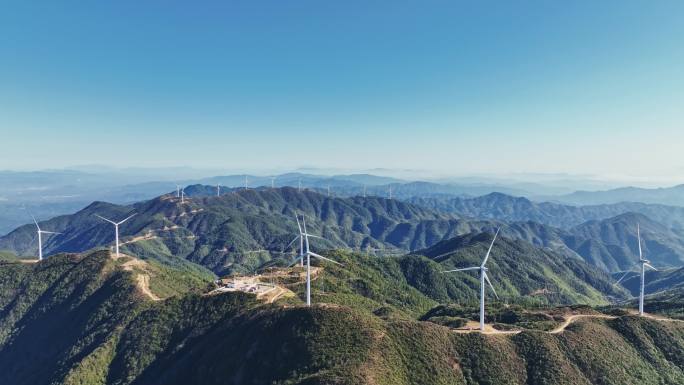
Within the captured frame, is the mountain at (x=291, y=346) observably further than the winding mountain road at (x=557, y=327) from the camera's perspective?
No

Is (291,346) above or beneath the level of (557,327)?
above

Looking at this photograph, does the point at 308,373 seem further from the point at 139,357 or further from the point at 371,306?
the point at 371,306

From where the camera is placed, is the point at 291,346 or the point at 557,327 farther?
the point at 557,327

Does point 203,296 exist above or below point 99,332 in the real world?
above

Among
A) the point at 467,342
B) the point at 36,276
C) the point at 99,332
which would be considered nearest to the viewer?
the point at 467,342

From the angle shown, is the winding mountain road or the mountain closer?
the mountain

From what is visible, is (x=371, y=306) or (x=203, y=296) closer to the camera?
(x=203, y=296)

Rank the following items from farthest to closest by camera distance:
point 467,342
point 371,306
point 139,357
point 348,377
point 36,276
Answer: point 36,276
point 371,306
point 139,357
point 467,342
point 348,377

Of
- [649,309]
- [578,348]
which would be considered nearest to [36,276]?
[578,348]
